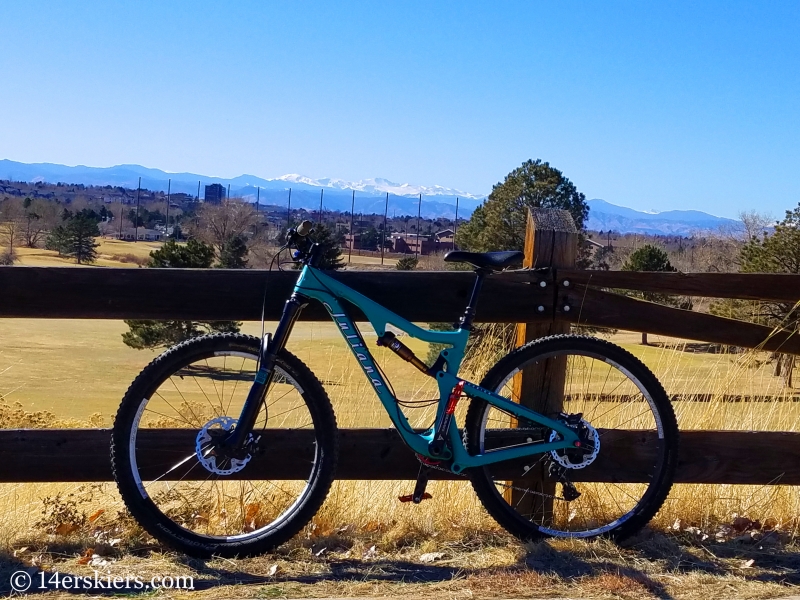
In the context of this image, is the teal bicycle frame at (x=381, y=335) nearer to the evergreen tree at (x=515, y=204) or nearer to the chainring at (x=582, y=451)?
the chainring at (x=582, y=451)

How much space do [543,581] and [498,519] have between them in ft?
1.51

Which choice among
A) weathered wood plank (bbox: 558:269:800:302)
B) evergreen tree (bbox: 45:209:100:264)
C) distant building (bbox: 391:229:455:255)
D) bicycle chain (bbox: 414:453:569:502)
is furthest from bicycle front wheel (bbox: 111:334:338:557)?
evergreen tree (bbox: 45:209:100:264)

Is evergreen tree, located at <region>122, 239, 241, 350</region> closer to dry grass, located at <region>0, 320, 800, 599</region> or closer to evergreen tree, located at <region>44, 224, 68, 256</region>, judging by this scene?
evergreen tree, located at <region>44, 224, 68, 256</region>

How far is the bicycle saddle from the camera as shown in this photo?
3.85m

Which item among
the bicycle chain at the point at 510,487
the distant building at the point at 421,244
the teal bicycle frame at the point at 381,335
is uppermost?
the distant building at the point at 421,244

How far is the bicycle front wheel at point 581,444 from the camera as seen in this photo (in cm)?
397

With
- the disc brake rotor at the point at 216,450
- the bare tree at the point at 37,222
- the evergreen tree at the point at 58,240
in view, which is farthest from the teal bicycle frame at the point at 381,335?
the bare tree at the point at 37,222

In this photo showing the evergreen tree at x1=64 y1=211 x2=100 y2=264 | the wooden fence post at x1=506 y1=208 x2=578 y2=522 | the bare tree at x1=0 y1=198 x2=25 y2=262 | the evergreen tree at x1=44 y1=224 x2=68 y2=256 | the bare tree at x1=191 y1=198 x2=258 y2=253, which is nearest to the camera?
the wooden fence post at x1=506 y1=208 x2=578 y2=522

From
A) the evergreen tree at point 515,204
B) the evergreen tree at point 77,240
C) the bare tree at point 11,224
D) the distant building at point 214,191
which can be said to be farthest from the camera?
the distant building at point 214,191

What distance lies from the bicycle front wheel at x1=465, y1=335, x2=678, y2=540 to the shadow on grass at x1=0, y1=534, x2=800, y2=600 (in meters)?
0.14

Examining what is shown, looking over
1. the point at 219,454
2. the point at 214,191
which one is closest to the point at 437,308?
the point at 219,454

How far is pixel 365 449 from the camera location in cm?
412

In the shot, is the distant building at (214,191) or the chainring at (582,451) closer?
the chainring at (582,451)

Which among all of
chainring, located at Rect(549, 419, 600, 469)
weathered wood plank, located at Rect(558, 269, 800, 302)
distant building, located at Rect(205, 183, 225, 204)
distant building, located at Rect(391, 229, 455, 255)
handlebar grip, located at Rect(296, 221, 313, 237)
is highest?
distant building, located at Rect(205, 183, 225, 204)
